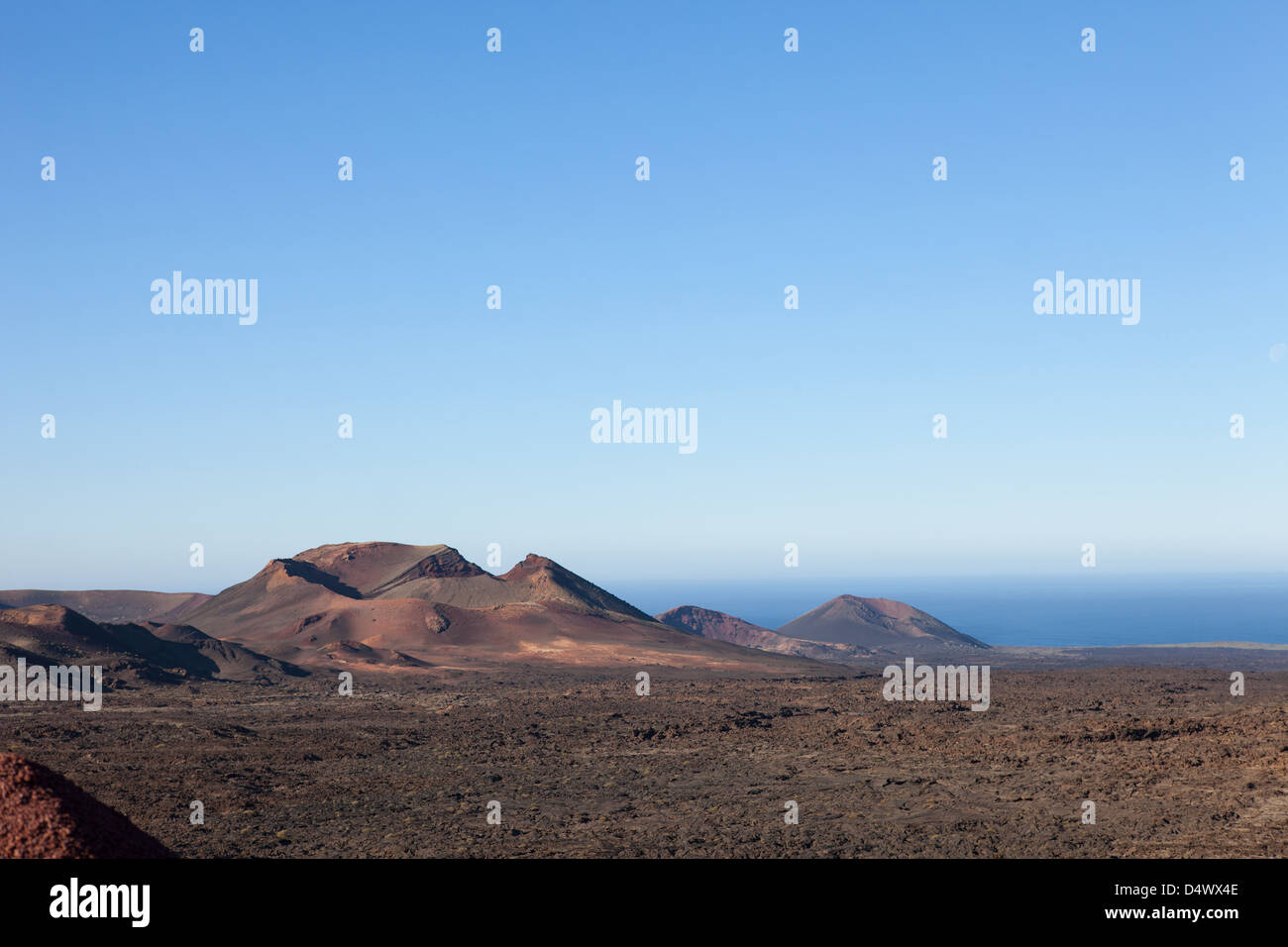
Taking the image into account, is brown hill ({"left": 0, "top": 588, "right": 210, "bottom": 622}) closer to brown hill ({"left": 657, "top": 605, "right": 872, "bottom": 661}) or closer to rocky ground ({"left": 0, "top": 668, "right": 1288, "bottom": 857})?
brown hill ({"left": 657, "top": 605, "right": 872, "bottom": 661})

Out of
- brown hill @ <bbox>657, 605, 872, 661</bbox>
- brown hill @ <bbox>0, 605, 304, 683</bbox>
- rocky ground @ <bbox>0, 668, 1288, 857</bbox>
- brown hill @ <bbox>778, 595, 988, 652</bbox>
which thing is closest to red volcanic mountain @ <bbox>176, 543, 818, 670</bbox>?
brown hill @ <bbox>0, 605, 304, 683</bbox>

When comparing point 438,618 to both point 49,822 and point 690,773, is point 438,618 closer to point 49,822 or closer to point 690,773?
point 690,773

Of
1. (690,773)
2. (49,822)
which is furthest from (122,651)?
(49,822)

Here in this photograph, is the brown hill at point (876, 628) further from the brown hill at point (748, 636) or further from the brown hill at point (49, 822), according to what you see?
the brown hill at point (49, 822)
